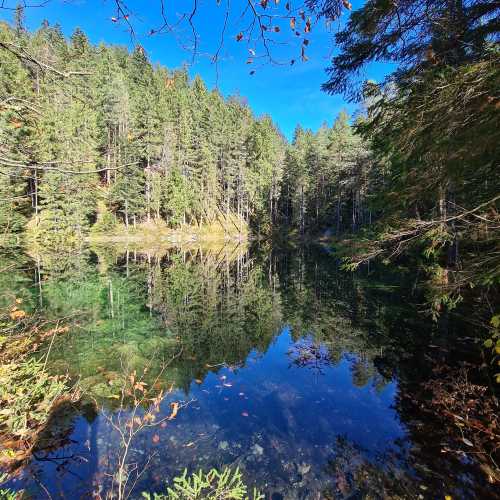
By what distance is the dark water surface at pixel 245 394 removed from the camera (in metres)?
4.47

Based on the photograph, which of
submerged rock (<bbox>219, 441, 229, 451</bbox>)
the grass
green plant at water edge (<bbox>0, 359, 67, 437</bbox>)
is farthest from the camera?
the grass

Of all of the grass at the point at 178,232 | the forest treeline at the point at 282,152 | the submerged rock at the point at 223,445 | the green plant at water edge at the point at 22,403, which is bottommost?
the submerged rock at the point at 223,445

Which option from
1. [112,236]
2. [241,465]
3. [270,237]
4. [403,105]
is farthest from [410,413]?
[270,237]

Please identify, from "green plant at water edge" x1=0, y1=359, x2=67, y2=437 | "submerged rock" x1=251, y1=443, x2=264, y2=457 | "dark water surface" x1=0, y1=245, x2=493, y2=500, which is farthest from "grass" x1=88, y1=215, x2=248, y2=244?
"submerged rock" x1=251, y1=443, x2=264, y2=457

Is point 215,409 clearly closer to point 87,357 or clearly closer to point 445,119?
point 87,357

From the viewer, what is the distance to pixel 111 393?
6.57 metres

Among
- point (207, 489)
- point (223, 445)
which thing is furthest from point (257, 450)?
point (207, 489)

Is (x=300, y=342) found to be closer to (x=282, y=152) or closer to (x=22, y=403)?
(x=22, y=403)

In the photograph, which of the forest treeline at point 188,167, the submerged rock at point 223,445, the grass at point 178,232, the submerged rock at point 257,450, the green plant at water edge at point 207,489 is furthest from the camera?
the grass at point 178,232

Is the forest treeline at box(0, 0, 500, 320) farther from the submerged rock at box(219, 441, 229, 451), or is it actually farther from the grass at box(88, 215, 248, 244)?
the submerged rock at box(219, 441, 229, 451)

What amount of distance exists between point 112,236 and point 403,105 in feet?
143

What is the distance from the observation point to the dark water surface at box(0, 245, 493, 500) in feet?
14.7

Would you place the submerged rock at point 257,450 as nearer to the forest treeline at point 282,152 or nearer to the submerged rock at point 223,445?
the submerged rock at point 223,445

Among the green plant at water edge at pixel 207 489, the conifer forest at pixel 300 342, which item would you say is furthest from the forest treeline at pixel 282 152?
the green plant at water edge at pixel 207 489
